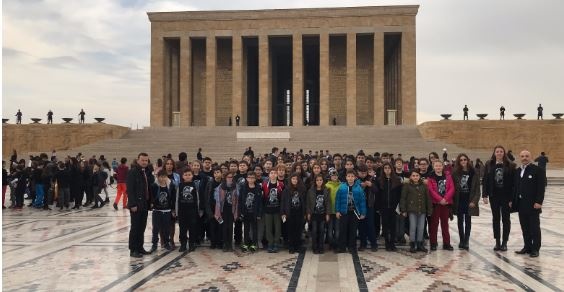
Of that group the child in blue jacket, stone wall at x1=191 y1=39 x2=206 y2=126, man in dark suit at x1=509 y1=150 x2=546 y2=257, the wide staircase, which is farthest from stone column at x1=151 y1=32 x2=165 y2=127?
man in dark suit at x1=509 y1=150 x2=546 y2=257

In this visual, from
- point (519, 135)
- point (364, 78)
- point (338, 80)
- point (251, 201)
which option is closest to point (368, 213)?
point (251, 201)

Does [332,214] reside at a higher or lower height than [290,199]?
lower

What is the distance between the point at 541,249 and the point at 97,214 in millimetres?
10402

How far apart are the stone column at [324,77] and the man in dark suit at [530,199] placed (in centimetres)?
2871

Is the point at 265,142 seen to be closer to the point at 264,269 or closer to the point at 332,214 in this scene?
the point at 332,214

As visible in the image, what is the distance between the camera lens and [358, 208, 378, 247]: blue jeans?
311 inches

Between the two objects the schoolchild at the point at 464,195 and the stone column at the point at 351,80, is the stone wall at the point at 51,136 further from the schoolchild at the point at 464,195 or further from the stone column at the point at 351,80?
the schoolchild at the point at 464,195

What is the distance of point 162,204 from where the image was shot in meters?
7.77

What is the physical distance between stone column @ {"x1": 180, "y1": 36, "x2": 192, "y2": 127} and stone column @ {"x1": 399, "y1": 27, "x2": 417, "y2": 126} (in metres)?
17.2

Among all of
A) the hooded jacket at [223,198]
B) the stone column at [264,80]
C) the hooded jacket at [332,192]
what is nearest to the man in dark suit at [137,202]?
the hooded jacket at [223,198]

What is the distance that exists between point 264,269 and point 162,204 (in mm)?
2336

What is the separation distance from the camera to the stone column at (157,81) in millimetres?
37594

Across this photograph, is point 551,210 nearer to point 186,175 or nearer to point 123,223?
point 186,175

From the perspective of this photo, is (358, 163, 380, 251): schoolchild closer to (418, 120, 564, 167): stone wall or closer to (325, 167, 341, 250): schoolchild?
(325, 167, 341, 250): schoolchild
